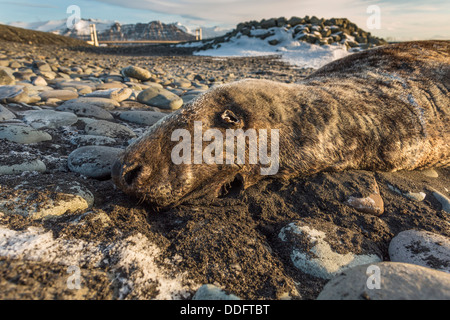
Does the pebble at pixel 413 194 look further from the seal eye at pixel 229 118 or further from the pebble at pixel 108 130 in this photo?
the pebble at pixel 108 130

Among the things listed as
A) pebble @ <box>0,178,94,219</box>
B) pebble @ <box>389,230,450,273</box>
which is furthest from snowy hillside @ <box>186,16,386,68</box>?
pebble @ <box>0,178,94,219</box>

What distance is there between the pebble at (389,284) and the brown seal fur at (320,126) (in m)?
1.26

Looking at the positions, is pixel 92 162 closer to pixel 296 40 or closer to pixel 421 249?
pixel 421 249

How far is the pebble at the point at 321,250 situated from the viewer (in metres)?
2.02

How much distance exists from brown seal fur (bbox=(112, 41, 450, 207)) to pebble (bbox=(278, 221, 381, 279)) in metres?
0.67

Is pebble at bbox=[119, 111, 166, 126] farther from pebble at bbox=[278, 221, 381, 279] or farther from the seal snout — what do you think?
pebble at bbox=[278, 221, 381, 279]

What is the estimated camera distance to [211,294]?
1.66 metres

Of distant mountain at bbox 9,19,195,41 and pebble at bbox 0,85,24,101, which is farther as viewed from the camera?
distant mountain at bbox 9,19,195,41

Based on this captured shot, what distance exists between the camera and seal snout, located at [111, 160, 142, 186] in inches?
93.2

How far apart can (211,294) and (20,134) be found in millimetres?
3120

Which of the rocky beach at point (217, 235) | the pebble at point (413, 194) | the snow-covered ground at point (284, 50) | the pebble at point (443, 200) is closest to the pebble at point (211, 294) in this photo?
the rocky beach at point (217, 235)

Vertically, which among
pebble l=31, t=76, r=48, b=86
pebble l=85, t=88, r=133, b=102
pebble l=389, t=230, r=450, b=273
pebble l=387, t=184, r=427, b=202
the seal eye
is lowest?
pebble l=389, t=230, r=450, b=273

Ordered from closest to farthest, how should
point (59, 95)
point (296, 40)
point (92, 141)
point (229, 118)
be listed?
1. point (229, 118)
2. point (92, 141)
3. point (59, 95)
4. point (296, 40)

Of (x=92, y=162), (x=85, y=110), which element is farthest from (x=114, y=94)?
(x=92, y=162)
